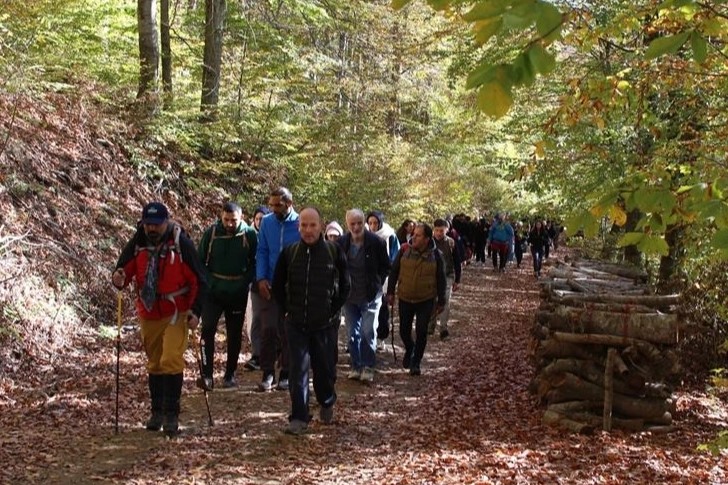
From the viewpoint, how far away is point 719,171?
14.9 feet

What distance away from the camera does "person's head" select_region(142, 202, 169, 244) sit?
20.4 feet

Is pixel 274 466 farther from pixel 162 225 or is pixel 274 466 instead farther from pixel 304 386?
pixel 162 225

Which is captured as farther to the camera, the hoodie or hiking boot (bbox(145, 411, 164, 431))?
the hoodie

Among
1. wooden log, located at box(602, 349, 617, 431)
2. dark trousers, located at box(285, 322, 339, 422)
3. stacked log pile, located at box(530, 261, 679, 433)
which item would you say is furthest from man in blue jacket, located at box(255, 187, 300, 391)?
wooden log, located at box(602, 349, 617, 431)

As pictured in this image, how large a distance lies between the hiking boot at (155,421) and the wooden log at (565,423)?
409 cm

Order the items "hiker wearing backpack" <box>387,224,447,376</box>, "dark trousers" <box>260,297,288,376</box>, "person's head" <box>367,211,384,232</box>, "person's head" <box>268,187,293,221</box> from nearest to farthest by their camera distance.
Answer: "person's head" <box>268,187,293,221</box> < "dark trousers" <box>260,297,288,376</box> < "hiker wearing backpack" <box>387,224,447,376</box> < "person's head" <box>367,211,384,232</box>

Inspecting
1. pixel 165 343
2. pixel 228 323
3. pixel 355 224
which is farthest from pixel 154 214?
pixel 355 224

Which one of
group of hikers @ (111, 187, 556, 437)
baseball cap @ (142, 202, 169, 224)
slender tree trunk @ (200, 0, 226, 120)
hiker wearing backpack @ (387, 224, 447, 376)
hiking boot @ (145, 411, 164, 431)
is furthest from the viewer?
slender tree trunk @ (200, 0, 226, 120)

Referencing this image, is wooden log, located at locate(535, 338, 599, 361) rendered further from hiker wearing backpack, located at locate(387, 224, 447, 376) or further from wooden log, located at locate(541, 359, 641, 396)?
hiker wearing backpack, located at locate(387, 224, 447, 376)

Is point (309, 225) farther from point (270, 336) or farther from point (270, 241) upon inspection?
point (270, 336)

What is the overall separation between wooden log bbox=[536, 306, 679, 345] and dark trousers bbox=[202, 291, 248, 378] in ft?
12.0

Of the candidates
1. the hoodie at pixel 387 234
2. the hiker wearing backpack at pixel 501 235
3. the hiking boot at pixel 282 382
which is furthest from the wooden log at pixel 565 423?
the hiker wearing backpack at pixel 501 235

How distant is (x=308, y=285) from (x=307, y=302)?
0.53ft

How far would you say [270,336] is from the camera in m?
8.33
